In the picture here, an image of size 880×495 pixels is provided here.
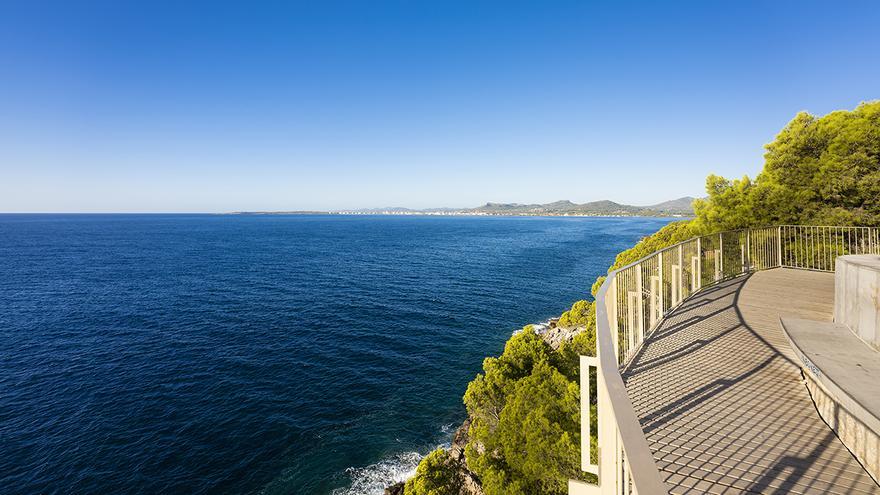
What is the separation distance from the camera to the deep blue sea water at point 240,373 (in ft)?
47.8

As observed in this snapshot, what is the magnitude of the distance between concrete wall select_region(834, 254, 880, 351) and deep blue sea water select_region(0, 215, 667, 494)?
560 inches

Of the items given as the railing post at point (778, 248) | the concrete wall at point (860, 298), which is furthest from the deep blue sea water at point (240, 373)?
the concrete wall at point (860, 298)

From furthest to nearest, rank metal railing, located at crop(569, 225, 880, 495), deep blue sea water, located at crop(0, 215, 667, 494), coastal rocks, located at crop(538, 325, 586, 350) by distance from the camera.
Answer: coastal rocks, located at crop(538, 325, 586, 350), deep blue sea water, located at crop(0, 215, 667, 494), metal railing, located at crop(569, 225, 880, 495)

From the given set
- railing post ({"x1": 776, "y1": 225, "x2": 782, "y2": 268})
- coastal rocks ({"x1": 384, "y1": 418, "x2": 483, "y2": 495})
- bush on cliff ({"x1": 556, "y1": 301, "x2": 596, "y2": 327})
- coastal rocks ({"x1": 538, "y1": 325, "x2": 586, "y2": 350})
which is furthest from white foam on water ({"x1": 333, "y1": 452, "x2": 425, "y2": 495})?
railing post ({"x1": 776, "y1": 225, "x2": 782, "y2": 268})

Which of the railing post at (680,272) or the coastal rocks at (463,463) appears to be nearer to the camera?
the railing post at (680,272)

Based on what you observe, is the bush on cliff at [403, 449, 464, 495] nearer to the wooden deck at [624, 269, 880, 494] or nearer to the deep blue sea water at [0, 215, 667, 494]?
the deep blue sea water at [0, 215, 667, 494]

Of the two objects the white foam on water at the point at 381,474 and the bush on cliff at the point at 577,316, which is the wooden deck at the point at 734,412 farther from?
the bush on cliff at the point at 577,316

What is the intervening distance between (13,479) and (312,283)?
29.0m

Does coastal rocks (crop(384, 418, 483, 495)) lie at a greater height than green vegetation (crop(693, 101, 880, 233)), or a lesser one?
lesser

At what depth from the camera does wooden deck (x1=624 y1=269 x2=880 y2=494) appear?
3.20 m

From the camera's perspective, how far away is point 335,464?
14742mm

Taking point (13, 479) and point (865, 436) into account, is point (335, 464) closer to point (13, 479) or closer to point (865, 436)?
point (13, 479)

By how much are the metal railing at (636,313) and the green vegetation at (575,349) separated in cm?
209

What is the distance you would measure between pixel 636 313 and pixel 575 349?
34.7 feet
